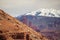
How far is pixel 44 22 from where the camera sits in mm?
6297

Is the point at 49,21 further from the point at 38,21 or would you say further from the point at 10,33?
the point at 10,33

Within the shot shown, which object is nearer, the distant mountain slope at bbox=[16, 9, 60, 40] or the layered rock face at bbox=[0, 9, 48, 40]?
the layered rock face at bbox=[0, 9, 48, 40]

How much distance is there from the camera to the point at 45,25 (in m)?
6.31

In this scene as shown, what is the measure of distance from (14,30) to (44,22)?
0.90 meters

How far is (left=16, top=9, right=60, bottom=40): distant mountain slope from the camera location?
6234 millimetres

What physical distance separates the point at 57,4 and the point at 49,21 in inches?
19.3

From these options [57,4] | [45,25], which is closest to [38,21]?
[45,25]

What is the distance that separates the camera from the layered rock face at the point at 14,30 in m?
5.71

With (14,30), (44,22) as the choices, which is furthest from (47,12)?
(14,30)

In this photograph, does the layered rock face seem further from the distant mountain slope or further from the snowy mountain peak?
the snowy mountain peak

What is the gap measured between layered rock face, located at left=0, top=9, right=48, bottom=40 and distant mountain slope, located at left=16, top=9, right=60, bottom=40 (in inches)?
4.8

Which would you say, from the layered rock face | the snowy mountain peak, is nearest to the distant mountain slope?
the snowy mountain peak

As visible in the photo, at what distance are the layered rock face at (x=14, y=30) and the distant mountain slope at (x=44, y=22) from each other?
0.12 m

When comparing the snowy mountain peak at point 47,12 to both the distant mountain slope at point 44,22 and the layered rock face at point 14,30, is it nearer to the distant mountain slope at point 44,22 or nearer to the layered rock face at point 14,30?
the distant mountain slope at point 44,22
